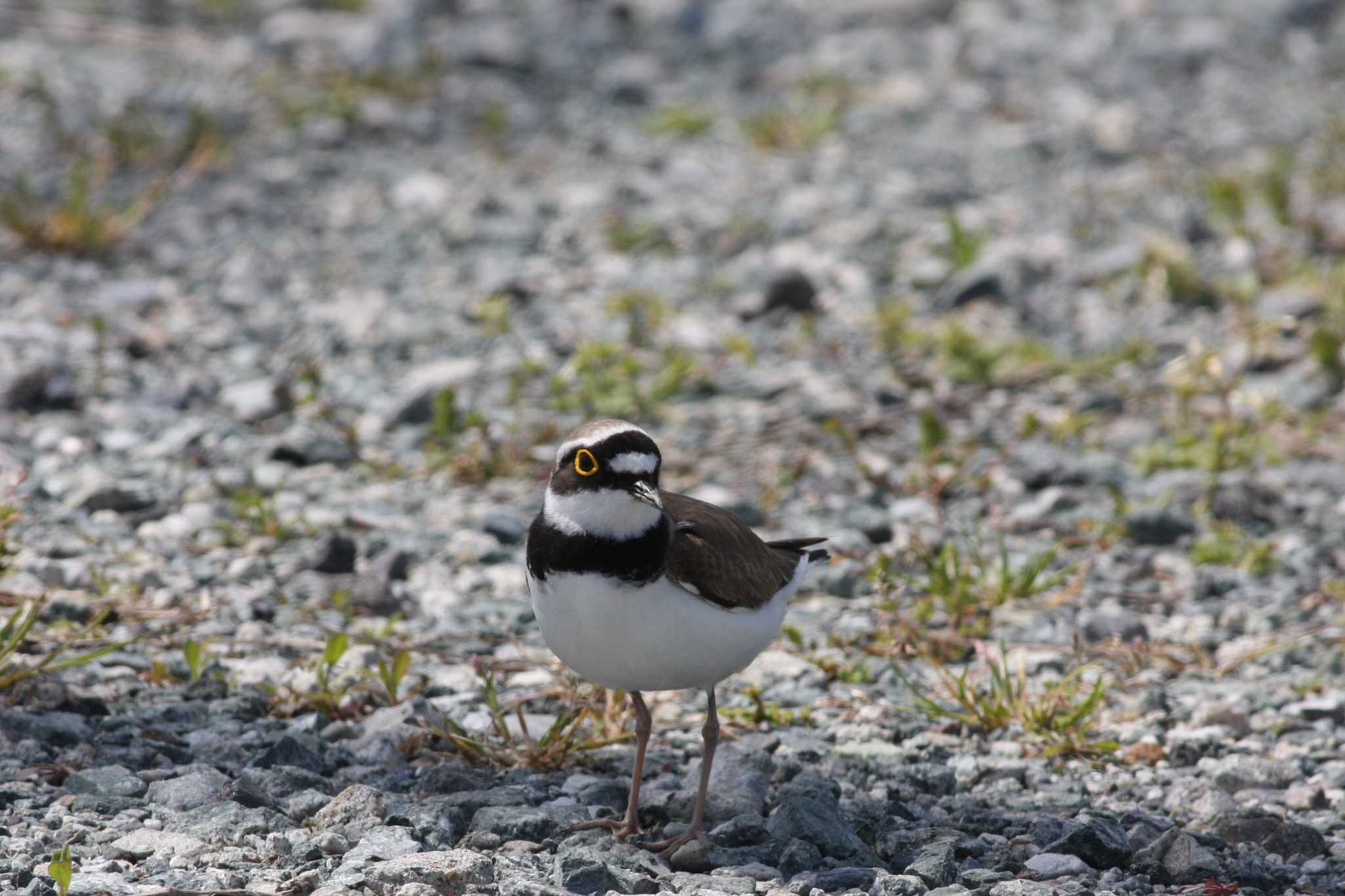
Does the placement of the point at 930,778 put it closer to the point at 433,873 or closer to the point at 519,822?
the point at 519,822

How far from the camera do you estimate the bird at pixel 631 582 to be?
421 centimetres

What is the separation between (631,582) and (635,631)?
0.43 feet

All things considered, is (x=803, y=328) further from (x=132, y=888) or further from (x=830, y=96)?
(x=132, y=888)

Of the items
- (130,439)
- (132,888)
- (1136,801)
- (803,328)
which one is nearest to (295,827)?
(132,888)

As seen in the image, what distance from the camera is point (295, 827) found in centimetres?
438

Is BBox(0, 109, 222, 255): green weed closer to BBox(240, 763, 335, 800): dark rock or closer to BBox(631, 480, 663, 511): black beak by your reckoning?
BBox(240, 763, 335, 800): dark rock

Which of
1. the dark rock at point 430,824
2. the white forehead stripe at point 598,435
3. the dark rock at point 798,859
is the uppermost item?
the white forehead stripe at point 598,435

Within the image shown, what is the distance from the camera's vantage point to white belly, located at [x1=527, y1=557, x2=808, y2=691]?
13.8 ft

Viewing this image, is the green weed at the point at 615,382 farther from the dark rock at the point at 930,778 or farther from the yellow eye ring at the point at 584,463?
the yellow eye ring at the point at 584,463

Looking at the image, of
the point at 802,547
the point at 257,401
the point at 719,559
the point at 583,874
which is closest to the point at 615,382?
the point at 257,401

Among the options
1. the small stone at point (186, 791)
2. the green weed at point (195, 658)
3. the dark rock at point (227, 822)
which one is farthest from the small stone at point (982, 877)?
the green weed at point (195, 658)

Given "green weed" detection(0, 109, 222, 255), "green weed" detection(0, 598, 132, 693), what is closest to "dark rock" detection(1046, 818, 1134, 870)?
"green weed" detection(0, 598, 132, 693)

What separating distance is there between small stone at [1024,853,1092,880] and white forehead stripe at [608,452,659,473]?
1525 millimetres

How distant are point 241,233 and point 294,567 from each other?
4147 millimetres
